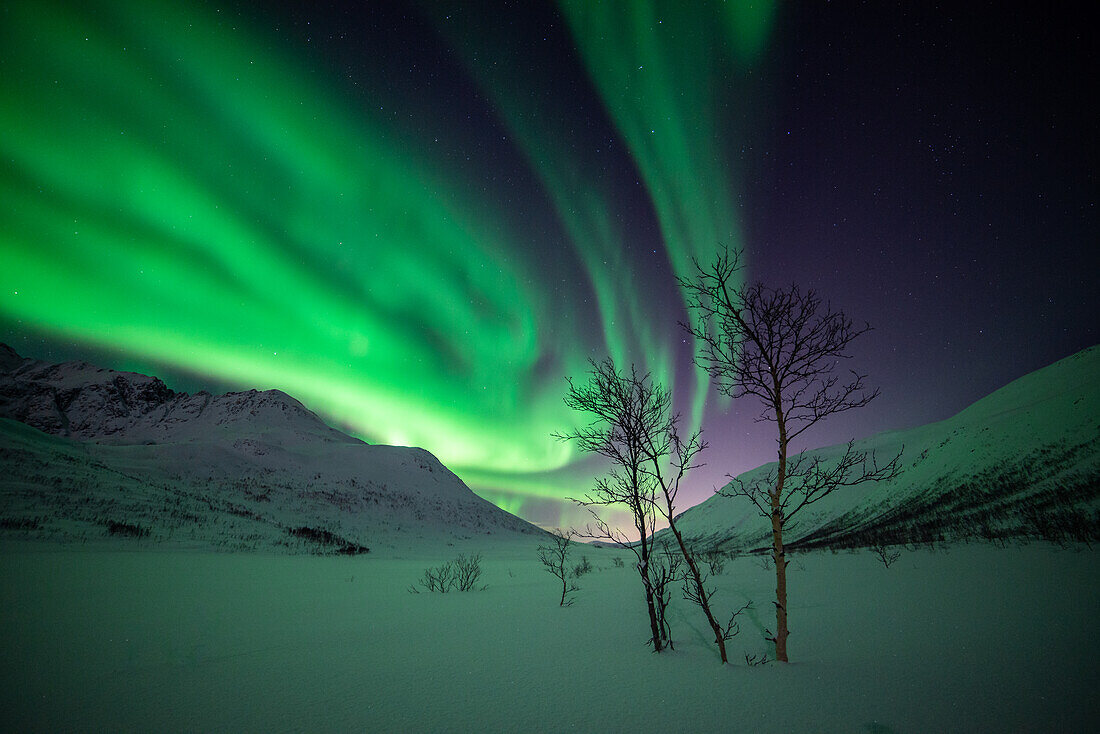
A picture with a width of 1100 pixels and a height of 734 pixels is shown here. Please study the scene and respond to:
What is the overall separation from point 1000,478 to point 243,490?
71.9 meters

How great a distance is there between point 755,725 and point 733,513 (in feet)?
344

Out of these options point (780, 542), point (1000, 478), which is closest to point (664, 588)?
point (780, 542)

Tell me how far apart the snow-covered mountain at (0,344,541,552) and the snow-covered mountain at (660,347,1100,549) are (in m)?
34.1

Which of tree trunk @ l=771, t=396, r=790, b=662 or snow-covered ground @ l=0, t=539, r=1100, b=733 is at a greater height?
tree trunk @ l=771, t=396, r=790, b=662

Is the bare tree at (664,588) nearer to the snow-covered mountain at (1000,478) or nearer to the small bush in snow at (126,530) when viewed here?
the snow-covered mountain at (1000,478)

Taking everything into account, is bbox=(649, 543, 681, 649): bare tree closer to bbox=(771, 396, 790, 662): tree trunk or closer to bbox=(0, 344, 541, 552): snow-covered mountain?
bbox=(771, 396, 790, 662): tree trunk

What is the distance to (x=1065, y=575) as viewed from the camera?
8039mm

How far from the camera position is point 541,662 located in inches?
208

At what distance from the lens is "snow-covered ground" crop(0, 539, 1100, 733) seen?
3.62 meters

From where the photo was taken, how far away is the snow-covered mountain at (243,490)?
22203mm

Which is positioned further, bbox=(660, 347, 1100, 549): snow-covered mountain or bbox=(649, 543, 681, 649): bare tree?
bbox=(660, 347, 1100, 549): snow-covered mountain

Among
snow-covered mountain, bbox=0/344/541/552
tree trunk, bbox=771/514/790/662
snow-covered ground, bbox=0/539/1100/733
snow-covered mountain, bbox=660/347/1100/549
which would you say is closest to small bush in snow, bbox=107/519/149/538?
snow-covered mountain, bbox=0/344/541/552

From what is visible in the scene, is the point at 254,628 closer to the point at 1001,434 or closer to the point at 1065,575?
the point at 1065,575

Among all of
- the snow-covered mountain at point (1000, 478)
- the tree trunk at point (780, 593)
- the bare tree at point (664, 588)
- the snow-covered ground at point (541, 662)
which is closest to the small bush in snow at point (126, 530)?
the snow-covered ground at point (541, 662)
